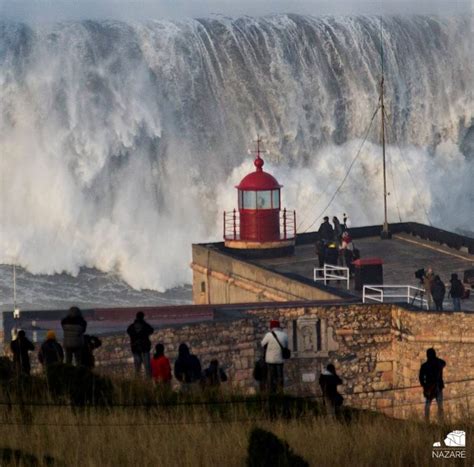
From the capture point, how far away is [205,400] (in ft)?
84.3

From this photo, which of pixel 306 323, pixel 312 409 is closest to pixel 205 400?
pixel 312 409

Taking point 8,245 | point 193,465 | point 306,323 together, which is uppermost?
point 8,245

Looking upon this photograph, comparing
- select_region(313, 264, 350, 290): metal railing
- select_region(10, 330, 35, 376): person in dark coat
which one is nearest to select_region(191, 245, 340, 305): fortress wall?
select_region(313, 264, 350, 290): metal railing

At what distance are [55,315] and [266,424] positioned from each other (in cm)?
1183

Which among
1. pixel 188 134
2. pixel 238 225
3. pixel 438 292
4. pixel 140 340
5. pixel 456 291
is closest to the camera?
pixel 140 340

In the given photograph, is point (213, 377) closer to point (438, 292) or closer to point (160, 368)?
point (160, 368)

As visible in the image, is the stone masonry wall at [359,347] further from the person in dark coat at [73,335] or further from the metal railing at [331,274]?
the person in dark coat at [73,335]

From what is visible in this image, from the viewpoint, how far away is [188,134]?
7275 centimetres

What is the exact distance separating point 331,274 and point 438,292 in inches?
173

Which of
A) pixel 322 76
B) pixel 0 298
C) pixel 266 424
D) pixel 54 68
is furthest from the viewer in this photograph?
pixel 322 76

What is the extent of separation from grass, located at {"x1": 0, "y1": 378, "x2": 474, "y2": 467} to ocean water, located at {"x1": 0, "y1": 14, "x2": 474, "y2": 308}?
1104 inches

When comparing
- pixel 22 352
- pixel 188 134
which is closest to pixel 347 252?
pixel 22 352

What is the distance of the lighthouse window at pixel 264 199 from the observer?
4209 centimetres

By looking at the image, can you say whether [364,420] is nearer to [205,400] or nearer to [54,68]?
[205,400]
